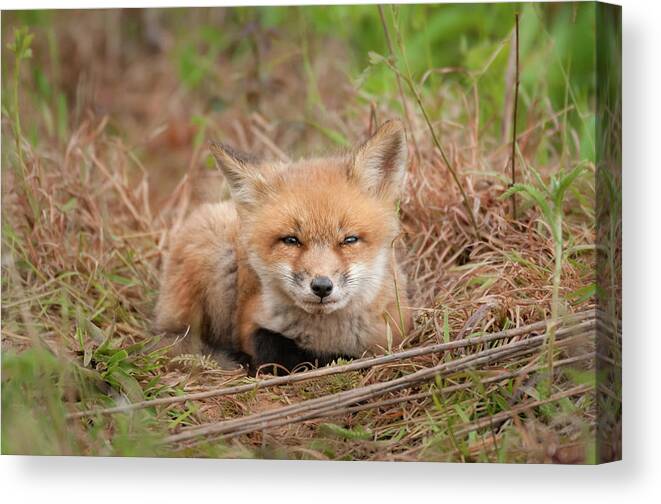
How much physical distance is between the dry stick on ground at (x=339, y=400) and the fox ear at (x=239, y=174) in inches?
40.5

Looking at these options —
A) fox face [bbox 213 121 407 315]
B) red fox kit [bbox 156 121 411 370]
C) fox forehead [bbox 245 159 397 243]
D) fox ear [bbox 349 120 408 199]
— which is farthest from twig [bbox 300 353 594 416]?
fox ear [bbox 349 120 408 199]

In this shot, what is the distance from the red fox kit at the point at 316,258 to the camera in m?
4.18

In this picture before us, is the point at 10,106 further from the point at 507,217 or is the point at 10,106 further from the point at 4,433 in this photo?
the point at 507,217

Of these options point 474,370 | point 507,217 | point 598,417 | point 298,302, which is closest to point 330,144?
point 507,217

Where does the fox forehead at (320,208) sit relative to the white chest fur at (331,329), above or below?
above

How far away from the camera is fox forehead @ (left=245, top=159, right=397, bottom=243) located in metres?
4.19

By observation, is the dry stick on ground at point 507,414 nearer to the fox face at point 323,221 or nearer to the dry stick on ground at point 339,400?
the dry stick on ground at point 339,400

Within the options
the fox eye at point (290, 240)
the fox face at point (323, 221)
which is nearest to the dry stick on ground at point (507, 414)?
the fox face at point (323, 221)

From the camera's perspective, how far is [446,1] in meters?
4.30

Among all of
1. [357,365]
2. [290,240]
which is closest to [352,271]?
[290,240]

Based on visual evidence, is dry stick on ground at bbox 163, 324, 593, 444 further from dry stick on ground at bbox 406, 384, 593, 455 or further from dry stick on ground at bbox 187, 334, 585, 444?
dry stick on ground at bbox 406, 384, 593, 455

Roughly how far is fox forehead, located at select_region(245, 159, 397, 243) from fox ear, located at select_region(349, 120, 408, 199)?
0.06m

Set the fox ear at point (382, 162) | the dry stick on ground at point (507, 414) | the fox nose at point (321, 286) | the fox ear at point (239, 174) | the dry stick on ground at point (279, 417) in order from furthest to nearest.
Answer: the fox ear at point (239, 174) → the fox ear at point (382, 162) → the dry stick on ground at point (279, 417) → the fox nose at point (321, 286) → the dry stick on ground at point (507, 414)

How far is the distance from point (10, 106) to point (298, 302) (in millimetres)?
2159
